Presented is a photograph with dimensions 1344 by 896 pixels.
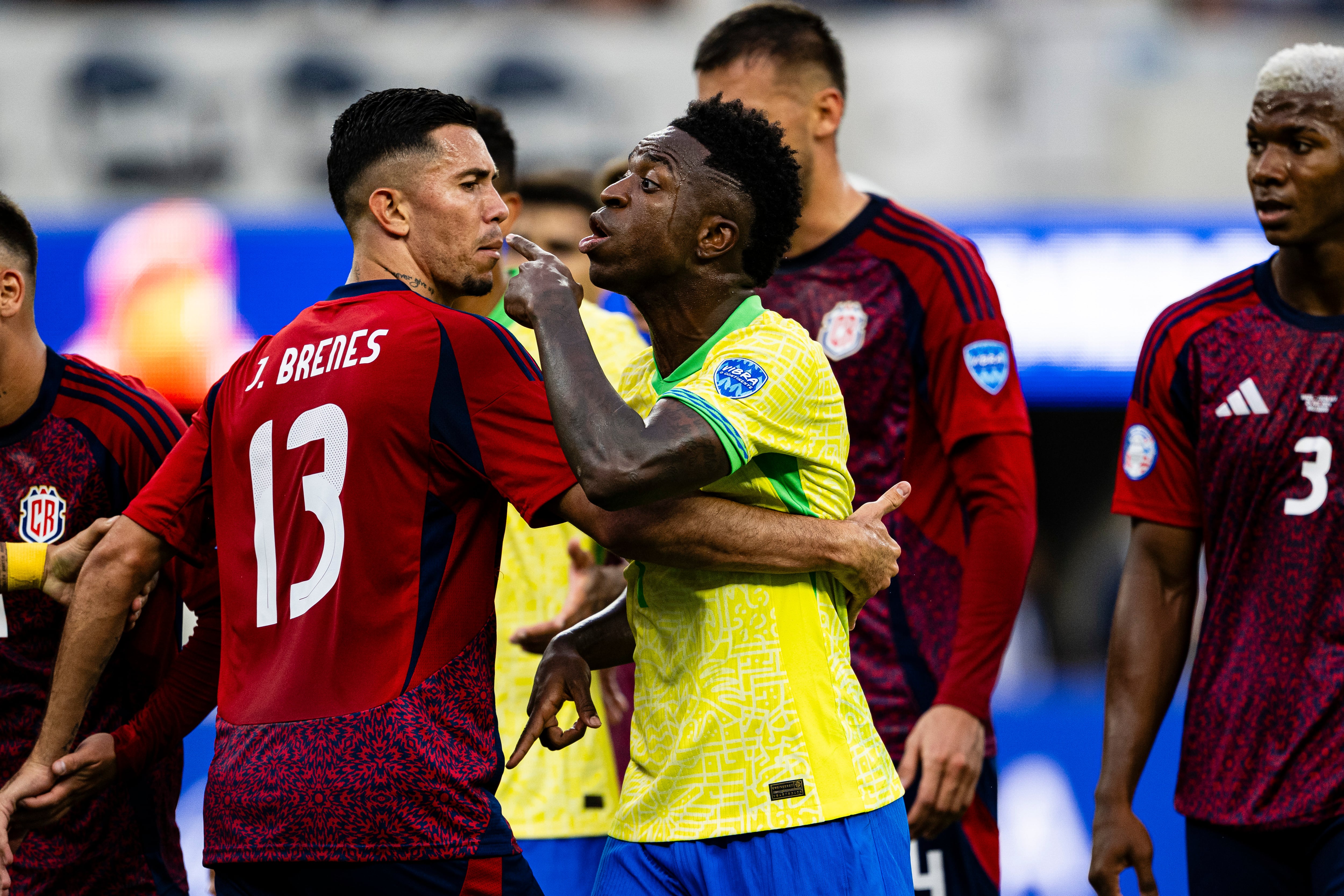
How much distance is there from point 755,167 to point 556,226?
10.6 feet

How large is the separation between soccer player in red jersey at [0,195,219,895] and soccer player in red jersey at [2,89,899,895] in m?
0.68

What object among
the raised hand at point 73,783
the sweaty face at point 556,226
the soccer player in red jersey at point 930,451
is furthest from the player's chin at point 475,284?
the sweaty face at point 556,226

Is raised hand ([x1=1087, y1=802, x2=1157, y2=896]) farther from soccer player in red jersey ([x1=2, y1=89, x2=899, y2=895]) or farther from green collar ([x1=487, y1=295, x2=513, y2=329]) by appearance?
green collar ([x1=487, y1=295, x2=513, y2=329])

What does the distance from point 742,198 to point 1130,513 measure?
147 cm

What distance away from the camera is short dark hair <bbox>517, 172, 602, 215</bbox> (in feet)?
21.4

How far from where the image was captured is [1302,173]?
12.6ft

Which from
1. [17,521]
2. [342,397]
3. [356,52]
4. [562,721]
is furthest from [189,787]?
[356,52]

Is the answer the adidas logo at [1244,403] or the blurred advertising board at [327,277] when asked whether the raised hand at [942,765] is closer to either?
the adidas logo at [1244,403]

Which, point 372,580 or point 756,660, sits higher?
point 372,580

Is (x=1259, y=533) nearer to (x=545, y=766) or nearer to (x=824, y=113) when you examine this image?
(x=824, y=113)

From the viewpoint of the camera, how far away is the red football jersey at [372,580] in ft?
9.46

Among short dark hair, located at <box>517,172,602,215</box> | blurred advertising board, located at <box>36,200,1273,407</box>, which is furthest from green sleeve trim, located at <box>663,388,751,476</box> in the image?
blurred advertising board, located at <box>36,200,1273,407</box>

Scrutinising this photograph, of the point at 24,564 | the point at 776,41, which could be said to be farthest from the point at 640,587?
the point at 776,41

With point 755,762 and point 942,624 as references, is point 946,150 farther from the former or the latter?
point 755,762
